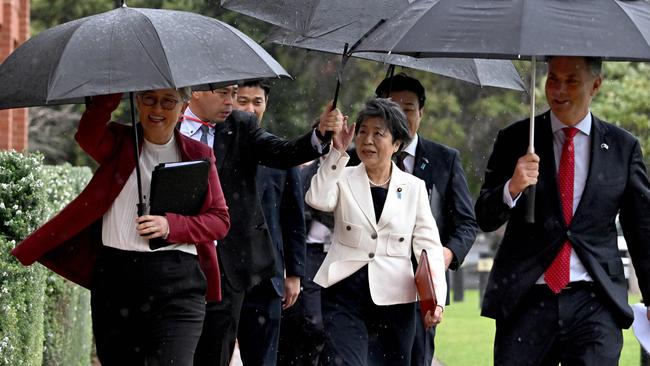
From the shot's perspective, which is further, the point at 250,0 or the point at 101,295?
the point at 250,0

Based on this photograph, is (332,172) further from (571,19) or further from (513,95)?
(513,95)

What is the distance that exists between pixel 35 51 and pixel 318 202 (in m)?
2.03

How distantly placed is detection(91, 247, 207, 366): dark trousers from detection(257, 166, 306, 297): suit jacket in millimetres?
2074

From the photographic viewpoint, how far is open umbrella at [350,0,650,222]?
627 cm

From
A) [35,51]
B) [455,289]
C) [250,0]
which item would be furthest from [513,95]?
[35,51]

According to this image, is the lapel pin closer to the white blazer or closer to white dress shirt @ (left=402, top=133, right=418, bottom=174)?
white dress shirt @ (left=402, top=133, right=418, bottom=174)

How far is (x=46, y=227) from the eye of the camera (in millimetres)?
6836

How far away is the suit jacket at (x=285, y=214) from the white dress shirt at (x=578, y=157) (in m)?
2.22

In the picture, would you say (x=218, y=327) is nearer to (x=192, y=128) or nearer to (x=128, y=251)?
(x=192, y=128)

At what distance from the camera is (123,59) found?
6.31 m

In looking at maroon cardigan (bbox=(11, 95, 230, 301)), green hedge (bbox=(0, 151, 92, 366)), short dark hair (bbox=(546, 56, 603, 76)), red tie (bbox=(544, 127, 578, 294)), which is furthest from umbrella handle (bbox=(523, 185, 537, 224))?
green hedge (bbox=(0, 151, 92, 366))

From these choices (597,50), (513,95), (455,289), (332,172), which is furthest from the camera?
(513,95)

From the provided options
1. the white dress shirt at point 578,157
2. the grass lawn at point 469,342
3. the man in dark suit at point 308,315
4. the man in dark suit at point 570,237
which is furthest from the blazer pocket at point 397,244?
the grass lawn at point 469,342

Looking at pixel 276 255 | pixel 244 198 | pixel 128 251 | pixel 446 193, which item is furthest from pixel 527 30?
pixel 276 255
